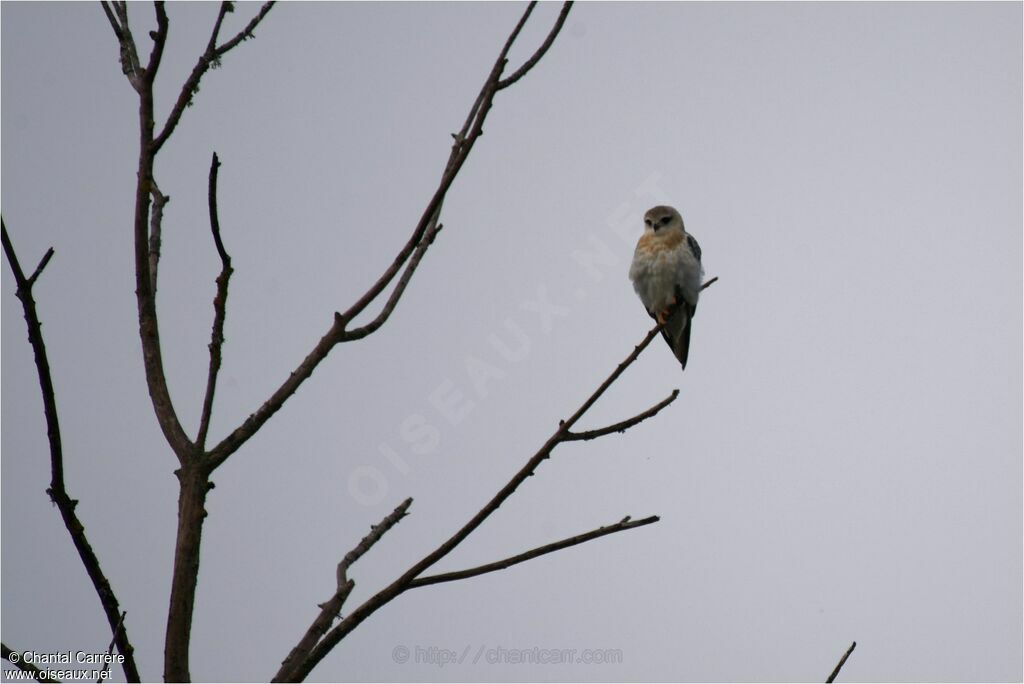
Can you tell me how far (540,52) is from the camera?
254 cm

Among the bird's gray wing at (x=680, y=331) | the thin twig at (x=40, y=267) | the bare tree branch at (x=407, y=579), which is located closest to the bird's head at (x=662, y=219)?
the bird's gray wing at (x=680, y=331)

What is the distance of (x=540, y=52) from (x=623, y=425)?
952 mm

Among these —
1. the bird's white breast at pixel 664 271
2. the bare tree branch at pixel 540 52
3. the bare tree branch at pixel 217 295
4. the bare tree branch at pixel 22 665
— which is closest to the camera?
the bare tree branch at pixel 22 665

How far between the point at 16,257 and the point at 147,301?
26 cm

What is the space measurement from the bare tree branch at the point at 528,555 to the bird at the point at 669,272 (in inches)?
242

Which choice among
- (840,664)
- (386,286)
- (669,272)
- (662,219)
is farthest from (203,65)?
(662,219)

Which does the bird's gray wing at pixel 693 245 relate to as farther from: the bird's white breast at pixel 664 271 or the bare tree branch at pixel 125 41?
the bare tree branch at pixel 125 41

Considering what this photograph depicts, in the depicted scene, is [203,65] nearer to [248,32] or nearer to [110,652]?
[248,32]

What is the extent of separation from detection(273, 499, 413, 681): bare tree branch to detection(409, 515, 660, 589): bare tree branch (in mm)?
233

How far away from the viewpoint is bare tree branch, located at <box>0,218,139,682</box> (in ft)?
6.15

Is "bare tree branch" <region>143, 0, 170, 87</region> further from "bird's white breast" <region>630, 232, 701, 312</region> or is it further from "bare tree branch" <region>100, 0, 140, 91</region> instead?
"bird's white breast" <region>630, 232, 701, 312</region>

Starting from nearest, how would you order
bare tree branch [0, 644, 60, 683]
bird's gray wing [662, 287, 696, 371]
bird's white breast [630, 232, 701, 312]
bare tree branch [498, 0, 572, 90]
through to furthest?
bare tree branch [0, 644, 60, 683] → bare tree branch [498, 0, 572, 90] → bird's white breast [630, 232, 701, 312] → bird's gray wing [662, 287, 696, 371]

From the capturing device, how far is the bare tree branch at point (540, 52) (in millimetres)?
2496

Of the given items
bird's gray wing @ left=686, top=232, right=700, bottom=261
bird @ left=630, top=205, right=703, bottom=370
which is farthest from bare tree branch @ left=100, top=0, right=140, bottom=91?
bird's gray wing @ left=686, top=232, right=700, bottom=261
